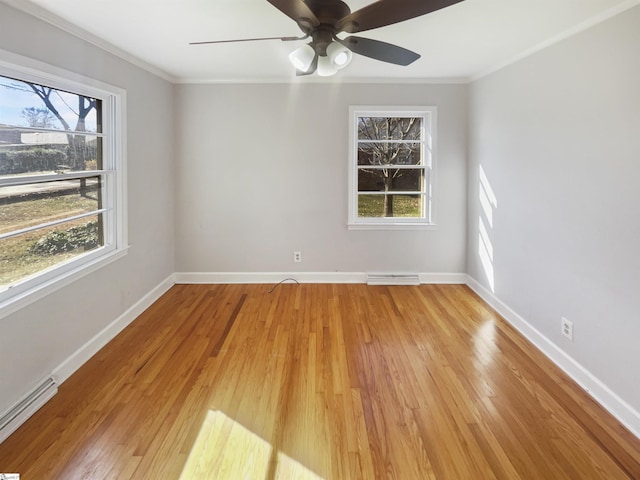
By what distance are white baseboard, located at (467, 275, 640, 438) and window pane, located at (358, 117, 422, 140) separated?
6.77ft

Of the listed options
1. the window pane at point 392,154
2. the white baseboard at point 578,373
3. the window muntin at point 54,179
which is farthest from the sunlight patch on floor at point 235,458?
the window pane at point 392,154

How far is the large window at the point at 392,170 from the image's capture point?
4383 mm

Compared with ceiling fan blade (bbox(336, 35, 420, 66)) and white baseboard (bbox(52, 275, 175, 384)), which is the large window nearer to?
ceiling fan blade (bbox(336, 35, 420, 66))

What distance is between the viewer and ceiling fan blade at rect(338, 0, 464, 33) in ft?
5.35

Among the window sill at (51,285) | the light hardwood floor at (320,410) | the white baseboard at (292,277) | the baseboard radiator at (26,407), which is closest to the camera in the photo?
the light hardwood floor at (320,410)

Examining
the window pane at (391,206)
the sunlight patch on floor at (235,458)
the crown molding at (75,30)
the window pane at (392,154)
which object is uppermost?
the crown molding at (75,30)

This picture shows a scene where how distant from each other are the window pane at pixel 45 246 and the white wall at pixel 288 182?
1480 millimetres

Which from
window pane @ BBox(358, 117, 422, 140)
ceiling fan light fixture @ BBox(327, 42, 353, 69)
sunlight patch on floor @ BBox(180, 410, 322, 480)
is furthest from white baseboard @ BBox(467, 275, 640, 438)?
ceiling fan light fixture @ BBox(327, 42, 353, 69)

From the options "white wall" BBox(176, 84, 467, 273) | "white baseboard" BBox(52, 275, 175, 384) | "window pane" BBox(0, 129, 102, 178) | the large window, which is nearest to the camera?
"window pane" BBox(0, 129, 102, 178)

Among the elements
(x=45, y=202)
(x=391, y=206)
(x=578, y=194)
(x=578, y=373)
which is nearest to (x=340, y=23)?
(x=578, y=194)

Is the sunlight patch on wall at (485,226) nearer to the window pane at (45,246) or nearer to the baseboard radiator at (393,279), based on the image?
the baseboard radiator at (393,279)

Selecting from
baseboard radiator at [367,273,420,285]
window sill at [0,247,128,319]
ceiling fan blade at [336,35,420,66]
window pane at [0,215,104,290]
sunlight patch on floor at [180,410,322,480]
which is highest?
ceiling fan blade at [336,35,420,66]

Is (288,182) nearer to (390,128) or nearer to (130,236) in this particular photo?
(390,128)

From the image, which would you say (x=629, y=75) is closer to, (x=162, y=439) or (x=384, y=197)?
(x=384, y=197)
